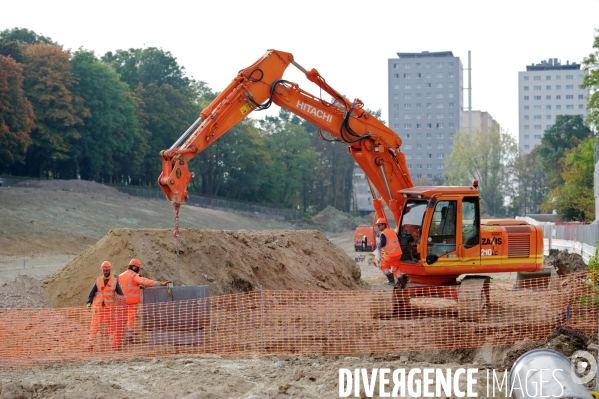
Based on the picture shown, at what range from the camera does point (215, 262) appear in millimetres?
17984

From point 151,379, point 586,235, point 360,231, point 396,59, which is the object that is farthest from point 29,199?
point 396,59

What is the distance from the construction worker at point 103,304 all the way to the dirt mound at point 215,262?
4.24 feet

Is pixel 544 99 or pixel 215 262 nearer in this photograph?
pixel 215 262

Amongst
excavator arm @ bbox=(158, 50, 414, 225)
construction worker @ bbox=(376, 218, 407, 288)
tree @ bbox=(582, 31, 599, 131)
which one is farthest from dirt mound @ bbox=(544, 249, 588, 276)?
tree @ bbox=(582, 31, 599, 131)

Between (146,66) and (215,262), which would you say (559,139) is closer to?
(146,66)

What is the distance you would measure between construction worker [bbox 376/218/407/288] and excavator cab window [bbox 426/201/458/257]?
66cm

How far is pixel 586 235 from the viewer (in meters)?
27.9

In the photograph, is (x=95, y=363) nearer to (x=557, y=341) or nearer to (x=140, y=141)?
(x=557, y=341)

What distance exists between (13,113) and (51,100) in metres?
8.29

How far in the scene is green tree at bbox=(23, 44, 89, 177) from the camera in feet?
186

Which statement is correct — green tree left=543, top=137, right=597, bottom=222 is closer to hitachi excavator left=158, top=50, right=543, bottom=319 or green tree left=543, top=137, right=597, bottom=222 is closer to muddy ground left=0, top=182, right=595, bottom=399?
muddy ground left=0, top=182, right=595, bottom=399

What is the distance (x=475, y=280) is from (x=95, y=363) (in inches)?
282

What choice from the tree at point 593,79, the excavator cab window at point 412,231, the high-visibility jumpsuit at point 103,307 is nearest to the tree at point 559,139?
the tree at point 593,79

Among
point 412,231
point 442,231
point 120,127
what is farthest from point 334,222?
point 442,231
